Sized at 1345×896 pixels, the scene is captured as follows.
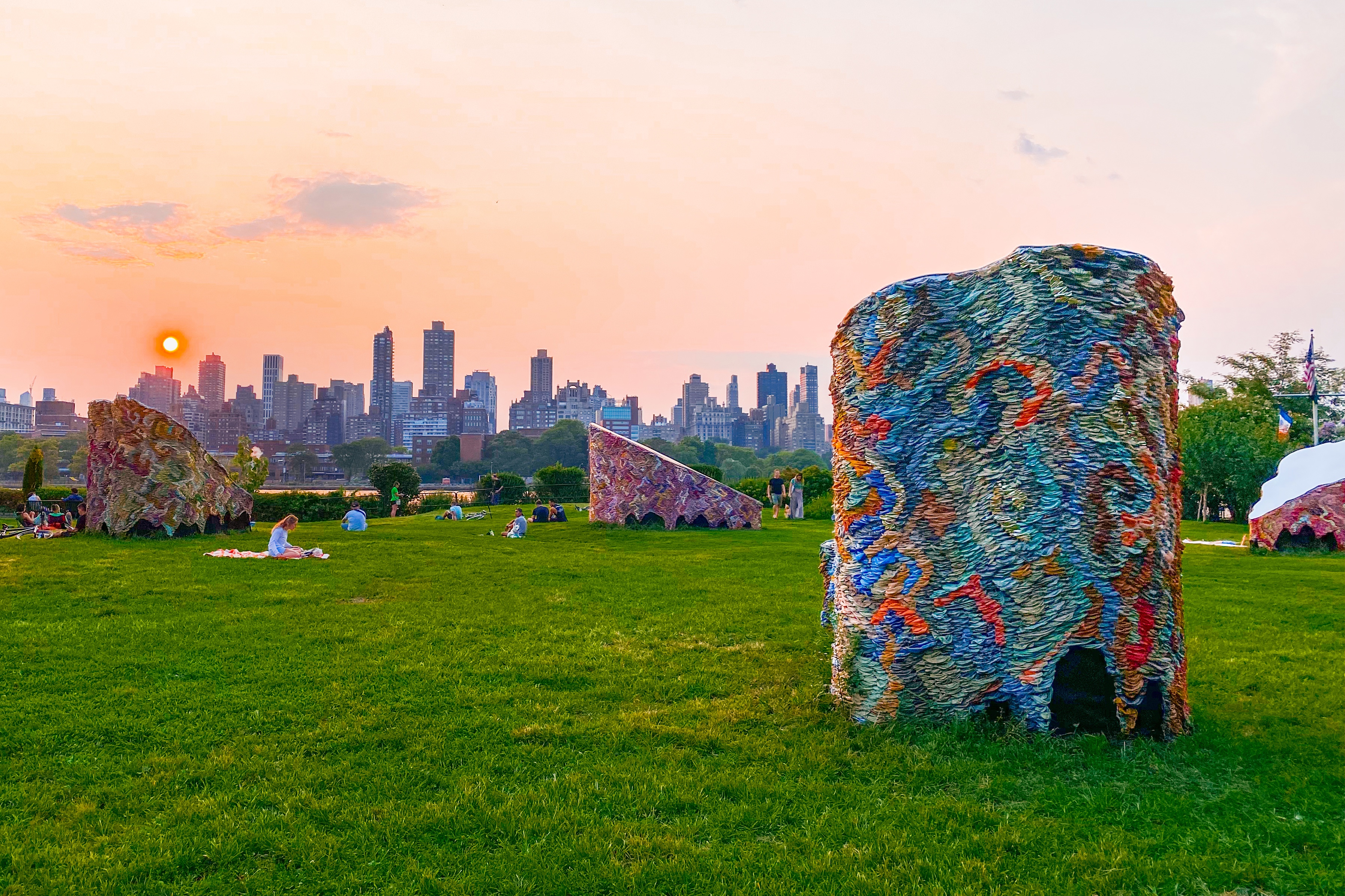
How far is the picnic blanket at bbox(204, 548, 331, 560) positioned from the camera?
52.2 ft

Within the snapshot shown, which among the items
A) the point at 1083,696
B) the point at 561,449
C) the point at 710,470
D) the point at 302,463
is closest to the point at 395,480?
the point at 710,470

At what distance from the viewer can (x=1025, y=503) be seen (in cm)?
637

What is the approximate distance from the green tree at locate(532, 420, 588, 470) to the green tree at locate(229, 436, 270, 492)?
7616cm

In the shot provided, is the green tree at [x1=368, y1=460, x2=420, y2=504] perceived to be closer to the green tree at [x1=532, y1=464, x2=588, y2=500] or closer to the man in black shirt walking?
the green tree at [x1=532, y1=464, x2=588, y2=500]

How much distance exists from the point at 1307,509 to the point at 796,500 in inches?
589

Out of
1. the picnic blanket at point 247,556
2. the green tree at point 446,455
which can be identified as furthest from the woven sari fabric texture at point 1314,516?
the green tree at point 446,455

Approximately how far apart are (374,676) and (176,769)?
91.8 inches

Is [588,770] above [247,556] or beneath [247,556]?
beneath

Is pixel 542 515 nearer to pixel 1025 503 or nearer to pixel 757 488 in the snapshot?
pixel 757 488

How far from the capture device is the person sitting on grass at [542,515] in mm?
26453

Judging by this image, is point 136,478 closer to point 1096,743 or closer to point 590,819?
point 590,819

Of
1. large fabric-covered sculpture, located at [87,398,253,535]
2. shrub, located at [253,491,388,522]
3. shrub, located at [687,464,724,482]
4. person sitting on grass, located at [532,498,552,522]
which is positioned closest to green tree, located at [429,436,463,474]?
shrub, located at [687,464,724,482]

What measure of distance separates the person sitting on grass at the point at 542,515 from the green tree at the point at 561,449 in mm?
83447

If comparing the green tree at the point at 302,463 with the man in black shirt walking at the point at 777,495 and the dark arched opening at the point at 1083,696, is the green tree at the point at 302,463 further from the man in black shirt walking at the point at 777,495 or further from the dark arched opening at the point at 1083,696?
the dark arched opening at the point at 1083,696
